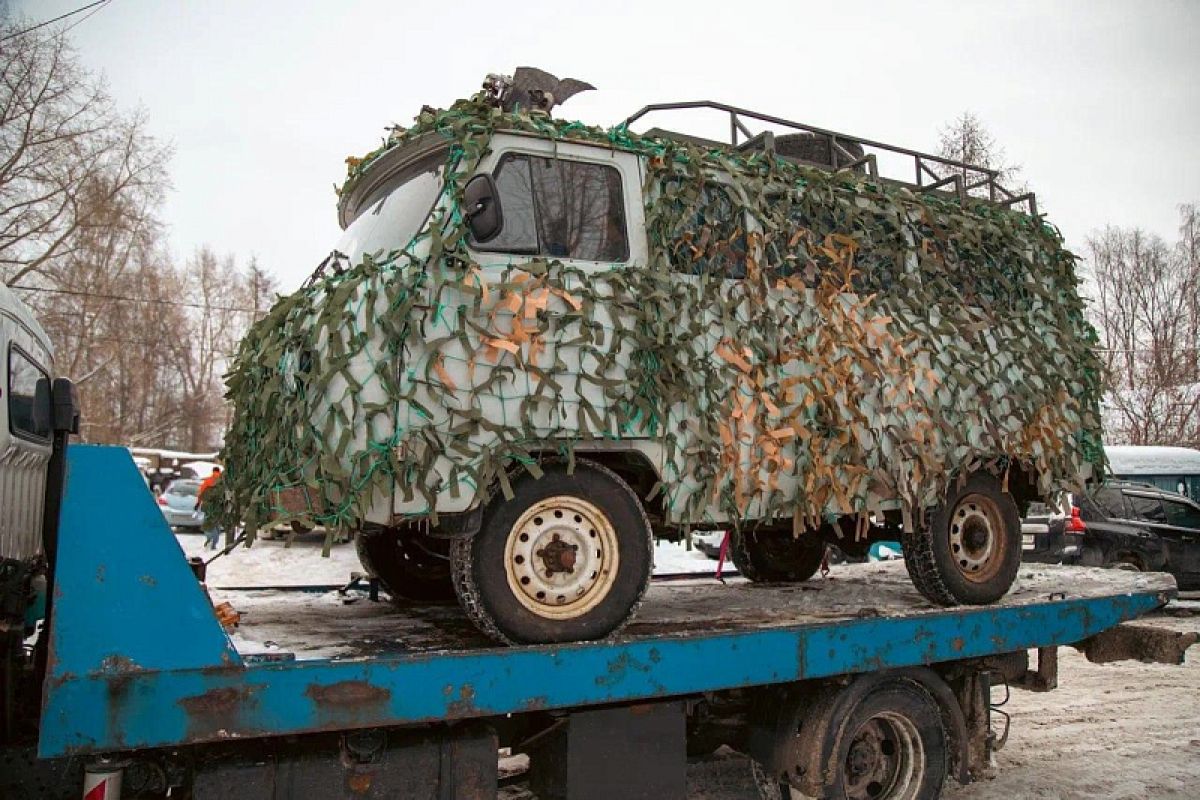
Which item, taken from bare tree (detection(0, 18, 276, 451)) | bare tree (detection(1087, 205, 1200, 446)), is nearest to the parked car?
bare tree (detection(0, 18, 276, 451))

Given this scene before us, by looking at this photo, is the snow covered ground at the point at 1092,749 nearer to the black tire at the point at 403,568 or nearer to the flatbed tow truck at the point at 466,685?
the flatbed tow truck at the point at 466,685

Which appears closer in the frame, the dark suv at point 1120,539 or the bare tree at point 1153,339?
the dark suv at point 1120,539

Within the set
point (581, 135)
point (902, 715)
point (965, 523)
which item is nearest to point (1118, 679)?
point (965, 523)

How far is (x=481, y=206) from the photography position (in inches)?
167

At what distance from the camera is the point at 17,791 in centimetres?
352

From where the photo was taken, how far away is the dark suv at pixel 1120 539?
13258mm

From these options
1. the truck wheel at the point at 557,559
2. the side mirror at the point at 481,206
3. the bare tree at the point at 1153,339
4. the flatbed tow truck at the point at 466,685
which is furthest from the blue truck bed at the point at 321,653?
the bare tree at the point at 1153,339

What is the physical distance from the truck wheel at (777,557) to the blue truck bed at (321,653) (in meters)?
2.02

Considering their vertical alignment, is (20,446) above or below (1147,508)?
above

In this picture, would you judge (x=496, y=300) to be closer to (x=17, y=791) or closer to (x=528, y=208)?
(x=528, y=208)

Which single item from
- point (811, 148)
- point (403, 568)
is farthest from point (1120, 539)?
point (403, 568)

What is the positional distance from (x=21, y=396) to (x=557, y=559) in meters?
2.56

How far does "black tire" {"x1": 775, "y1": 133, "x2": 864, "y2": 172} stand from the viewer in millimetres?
6105

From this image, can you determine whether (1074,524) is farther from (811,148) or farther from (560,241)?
(560,241)
